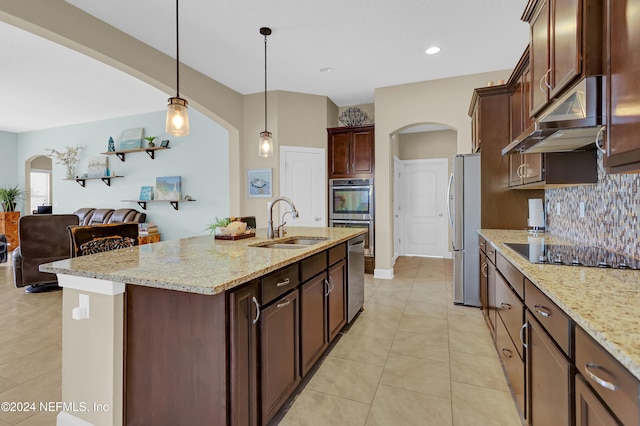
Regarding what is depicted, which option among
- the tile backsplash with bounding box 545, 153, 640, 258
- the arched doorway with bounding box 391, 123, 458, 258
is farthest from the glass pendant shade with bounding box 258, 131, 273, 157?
the arched doorway with bounding box 391, 123, 458, 258

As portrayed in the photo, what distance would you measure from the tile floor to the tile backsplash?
109 cm

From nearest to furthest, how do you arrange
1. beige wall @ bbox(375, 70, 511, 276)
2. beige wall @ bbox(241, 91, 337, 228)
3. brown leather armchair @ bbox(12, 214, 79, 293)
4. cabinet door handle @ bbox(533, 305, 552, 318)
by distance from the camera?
cabinet door handle @ bbox(533, 305, 552, 318)
brown leather armchair @ bbox(12, 214, 79, 293)
beige wall @ bbox(375, 70, 511, 276)
beige wall @ bbox(241, 91, 337, 228)

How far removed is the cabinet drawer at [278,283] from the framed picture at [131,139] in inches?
235

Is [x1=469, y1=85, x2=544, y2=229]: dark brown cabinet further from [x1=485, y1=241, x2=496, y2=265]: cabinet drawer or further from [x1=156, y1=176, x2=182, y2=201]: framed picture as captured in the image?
[x1=156, y1=176, x2=182, y2=201]: framed picture

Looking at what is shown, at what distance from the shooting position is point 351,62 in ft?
13.0

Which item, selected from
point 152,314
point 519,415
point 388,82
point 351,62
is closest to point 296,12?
point 351,62

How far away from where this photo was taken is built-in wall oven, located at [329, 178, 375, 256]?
4949 mm

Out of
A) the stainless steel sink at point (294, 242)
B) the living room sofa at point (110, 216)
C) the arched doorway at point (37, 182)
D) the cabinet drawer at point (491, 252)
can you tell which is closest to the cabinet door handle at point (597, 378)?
the cabinet drawer at point (491, 252)

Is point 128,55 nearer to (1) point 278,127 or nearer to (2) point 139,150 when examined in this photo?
(1) point 278,127

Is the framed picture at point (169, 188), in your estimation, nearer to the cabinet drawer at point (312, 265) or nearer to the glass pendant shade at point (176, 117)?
the glass pendant shade at point (176, 117)

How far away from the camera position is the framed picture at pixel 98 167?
6.72 m

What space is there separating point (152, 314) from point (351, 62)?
12.2ft

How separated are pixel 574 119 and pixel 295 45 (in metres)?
2.99

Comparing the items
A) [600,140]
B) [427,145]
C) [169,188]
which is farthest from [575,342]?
[169,188]
